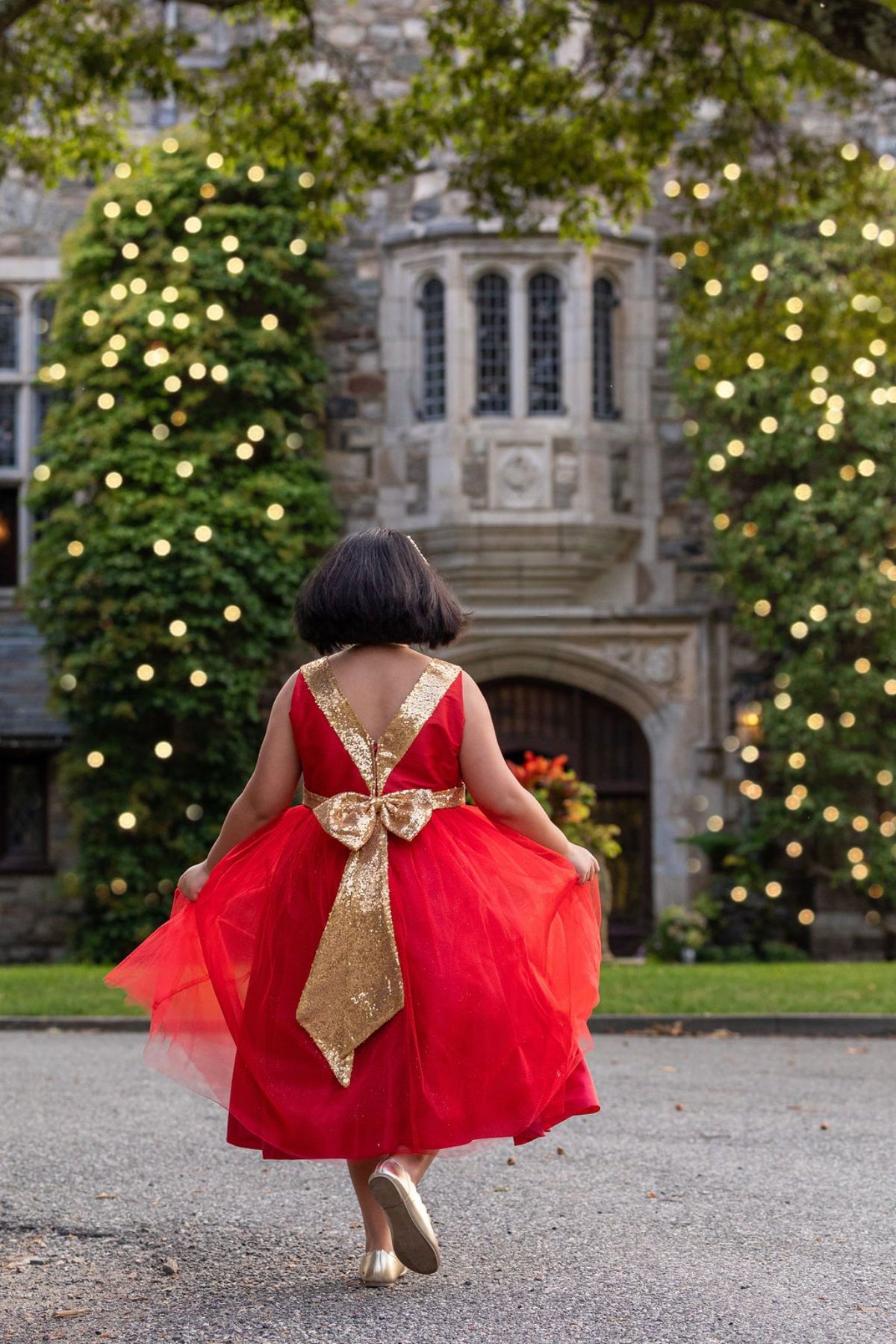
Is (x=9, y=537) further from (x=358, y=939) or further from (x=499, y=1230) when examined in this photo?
(x=358, y=939)

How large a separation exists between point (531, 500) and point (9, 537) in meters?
4.79

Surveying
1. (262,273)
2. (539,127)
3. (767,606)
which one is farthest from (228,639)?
(539,127)

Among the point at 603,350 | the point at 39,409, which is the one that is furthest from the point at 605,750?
the point at 39,409

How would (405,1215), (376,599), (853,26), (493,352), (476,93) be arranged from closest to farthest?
(405,1215), (376,599), (853,26), (476,93), (493,352)

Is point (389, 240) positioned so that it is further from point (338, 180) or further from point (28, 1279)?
point (28, 1279)

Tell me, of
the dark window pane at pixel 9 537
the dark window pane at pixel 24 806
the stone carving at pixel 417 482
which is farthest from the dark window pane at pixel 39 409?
the stone carving at pixel 417 482

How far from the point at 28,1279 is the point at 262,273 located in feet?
40.5

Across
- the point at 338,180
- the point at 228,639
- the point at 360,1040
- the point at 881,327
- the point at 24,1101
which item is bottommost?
the point at 24,1101

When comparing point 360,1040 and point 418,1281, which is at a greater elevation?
point 360,1040

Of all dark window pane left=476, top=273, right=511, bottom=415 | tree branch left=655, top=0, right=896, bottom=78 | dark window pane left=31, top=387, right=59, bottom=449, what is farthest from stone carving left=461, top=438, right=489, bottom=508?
tree branch left=655, top=0, right=896, bottom=78

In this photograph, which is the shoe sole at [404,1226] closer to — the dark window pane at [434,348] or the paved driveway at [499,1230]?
the paved driveway at [499,1230]

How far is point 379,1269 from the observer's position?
12.7 ft

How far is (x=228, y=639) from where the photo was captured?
15.2 metres

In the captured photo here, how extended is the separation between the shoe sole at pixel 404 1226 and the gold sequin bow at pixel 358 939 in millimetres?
248
